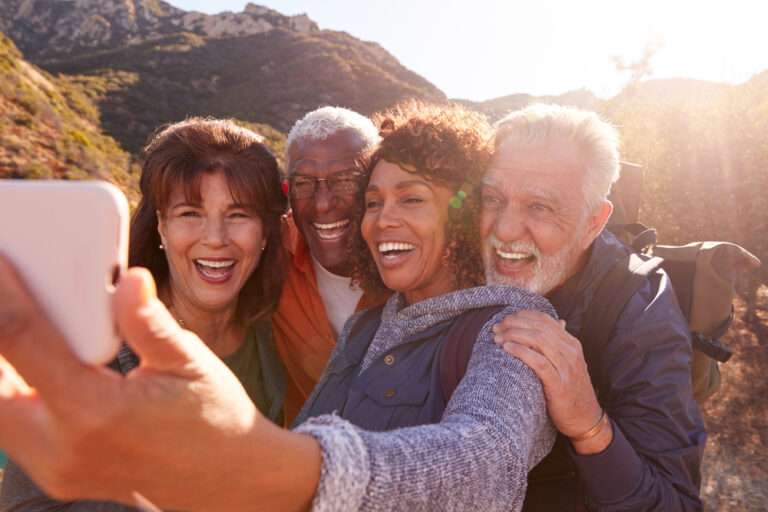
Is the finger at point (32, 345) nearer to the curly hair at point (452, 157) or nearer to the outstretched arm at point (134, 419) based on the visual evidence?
the outstretched arm at point (134, 419)

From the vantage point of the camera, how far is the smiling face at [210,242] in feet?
7.86

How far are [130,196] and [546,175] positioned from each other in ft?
49.5

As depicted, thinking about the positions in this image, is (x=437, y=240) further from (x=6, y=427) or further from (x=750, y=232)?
(x=750, y=232)

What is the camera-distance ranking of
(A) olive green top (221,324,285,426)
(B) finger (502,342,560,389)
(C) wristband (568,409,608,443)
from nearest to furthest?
(B) finger (502,342,560,389), (C) wristband (568,409,608,443), (A) olive green top (221,324,285,426)

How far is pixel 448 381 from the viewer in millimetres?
1504

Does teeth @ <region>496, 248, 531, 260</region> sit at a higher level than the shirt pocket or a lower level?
higher

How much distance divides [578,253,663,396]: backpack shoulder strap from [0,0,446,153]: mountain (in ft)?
73.7

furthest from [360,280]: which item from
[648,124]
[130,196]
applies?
[130,196]

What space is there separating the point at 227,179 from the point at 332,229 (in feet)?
3.12

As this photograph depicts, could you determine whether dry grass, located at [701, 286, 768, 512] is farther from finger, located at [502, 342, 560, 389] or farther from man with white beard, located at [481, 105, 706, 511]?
finger, located at [502, 342, 560, 389]

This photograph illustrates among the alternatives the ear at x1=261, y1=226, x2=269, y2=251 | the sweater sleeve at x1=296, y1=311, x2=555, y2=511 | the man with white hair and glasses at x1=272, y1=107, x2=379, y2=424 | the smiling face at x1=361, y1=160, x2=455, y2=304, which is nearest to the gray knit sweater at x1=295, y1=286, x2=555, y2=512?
the sweater sleeve at x1=296, y1=311, x2=555, y2=511

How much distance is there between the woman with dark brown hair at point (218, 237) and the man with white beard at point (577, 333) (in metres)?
1.25

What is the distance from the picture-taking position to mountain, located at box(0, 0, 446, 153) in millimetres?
27156

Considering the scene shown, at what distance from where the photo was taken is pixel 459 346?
1.55m
